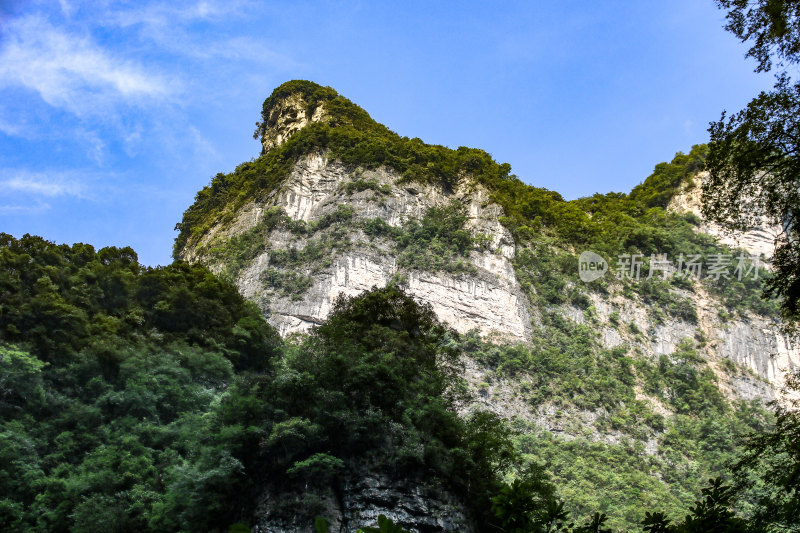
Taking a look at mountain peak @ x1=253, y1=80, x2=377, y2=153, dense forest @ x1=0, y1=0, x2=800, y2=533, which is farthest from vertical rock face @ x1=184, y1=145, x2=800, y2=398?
dense forest @ x1=0, y1=0, x2=800, y2=533

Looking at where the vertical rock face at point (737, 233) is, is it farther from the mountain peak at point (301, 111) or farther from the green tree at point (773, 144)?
the green tree at point (773, 144)

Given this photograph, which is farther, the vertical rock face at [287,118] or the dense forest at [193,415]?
the vertical rock face at [287,118]

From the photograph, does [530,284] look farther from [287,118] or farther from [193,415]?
[193,415]

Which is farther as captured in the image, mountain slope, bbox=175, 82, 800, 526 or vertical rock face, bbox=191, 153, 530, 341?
vertical rock face, bbox=191, 153, 530, 341

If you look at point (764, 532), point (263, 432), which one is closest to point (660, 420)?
point (263, 432)

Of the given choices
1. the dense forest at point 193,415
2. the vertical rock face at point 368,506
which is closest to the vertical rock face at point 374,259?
the dense forest at point 193,415

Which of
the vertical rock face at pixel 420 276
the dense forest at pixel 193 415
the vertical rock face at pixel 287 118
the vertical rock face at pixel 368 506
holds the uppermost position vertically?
the vertical rock face at pixel 287 118

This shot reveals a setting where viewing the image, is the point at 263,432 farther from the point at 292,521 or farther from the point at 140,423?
the point at 140,423

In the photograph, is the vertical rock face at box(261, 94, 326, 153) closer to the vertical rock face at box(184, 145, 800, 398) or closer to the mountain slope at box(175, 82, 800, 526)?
the mountain slope at box(175, 82, 800, 526)

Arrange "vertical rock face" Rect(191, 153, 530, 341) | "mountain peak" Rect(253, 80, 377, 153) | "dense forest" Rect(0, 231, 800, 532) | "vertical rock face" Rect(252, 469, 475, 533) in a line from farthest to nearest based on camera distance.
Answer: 1. "mountain peak" Rect(253, 80, 377, 153)
2. "vertical rock face" Rect(191, 153, 530, 341)
3. "dense forest" Rect(0, 231, 800, 532)
4. "vertical rock face" Rect(252, 469, 475, 533)

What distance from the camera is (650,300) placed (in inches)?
1624

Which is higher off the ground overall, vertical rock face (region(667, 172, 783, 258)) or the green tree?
vertical rock face (region(667, 172, 783, 258))

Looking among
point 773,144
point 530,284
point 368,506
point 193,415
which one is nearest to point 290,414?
point 368,506

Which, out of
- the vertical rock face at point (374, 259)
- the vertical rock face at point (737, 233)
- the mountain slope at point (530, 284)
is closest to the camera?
the mountain slope at point (530, 284)
